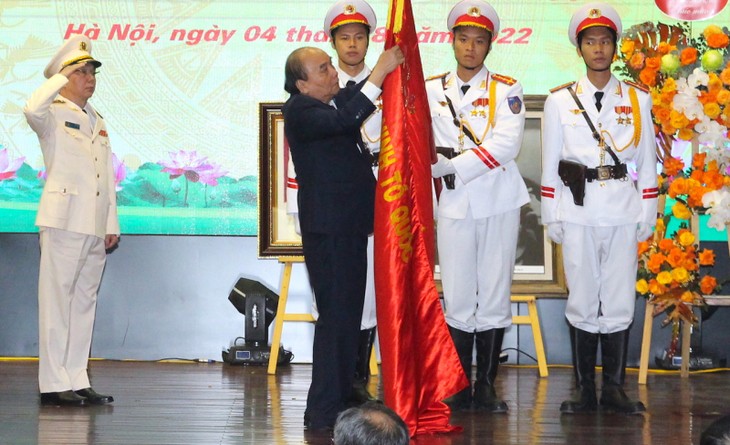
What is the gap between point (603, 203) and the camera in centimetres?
465

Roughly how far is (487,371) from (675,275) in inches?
59.0

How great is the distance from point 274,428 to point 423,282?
842 mm

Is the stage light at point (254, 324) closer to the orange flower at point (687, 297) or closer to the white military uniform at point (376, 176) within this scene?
the white military uniform at point (376, 176)

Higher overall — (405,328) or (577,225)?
(577,225)

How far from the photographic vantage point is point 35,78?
6.58 meters

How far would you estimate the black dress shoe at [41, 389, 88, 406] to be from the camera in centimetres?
479

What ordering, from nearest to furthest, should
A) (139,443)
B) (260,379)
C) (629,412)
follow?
(139,443)
(629,412)
(260,379)

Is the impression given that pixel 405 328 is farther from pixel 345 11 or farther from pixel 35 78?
pixel 35 78

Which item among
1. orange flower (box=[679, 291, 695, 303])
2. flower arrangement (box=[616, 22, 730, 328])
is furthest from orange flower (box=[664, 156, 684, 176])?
orange flower (box=[679, 291, 695, 303])

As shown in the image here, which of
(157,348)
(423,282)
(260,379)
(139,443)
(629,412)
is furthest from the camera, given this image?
(157,348)

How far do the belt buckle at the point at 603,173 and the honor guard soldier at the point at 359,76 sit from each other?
1.01 meters

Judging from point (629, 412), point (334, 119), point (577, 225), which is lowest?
point (629, 412)

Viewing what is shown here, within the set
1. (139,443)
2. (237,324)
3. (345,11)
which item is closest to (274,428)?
(139,443)

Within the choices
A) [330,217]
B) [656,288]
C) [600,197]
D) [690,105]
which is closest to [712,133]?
[690,105]
